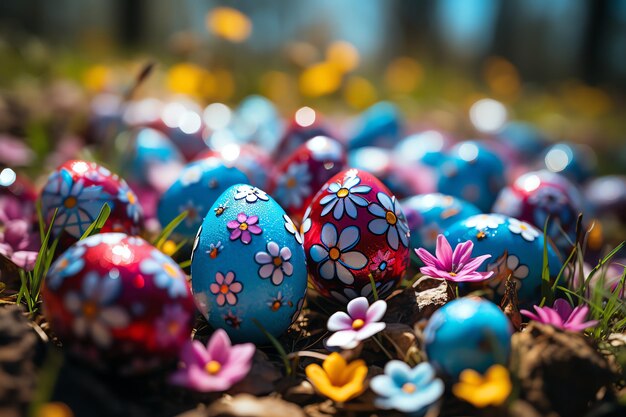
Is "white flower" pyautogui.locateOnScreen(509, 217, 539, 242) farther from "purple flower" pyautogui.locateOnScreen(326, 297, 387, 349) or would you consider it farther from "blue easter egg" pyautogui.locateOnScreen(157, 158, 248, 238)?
"blue easter egg" pyautogui.locateOnScreen(157, 158, 248, 238)

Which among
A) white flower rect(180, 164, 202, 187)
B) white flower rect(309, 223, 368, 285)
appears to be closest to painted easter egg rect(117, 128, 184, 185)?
white flower rect(180, 164, 202, 187)

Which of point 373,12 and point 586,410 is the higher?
point 373,12

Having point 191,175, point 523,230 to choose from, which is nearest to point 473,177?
point 523,230

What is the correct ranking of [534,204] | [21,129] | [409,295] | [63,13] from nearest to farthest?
[409,295] < [534,204] < [21,129] < [63,13]

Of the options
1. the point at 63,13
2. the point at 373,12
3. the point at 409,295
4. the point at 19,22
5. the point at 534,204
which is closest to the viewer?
the point at 409,295

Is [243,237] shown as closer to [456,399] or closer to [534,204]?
[456,399]

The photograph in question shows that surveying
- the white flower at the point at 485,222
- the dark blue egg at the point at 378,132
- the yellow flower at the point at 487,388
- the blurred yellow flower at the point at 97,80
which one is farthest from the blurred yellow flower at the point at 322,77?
the yellow flower at the point at 487,388

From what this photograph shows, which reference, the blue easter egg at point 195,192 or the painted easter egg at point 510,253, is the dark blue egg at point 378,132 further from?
the painted easter egg at point 510,253

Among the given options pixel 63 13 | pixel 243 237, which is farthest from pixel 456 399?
pixel 63 13
